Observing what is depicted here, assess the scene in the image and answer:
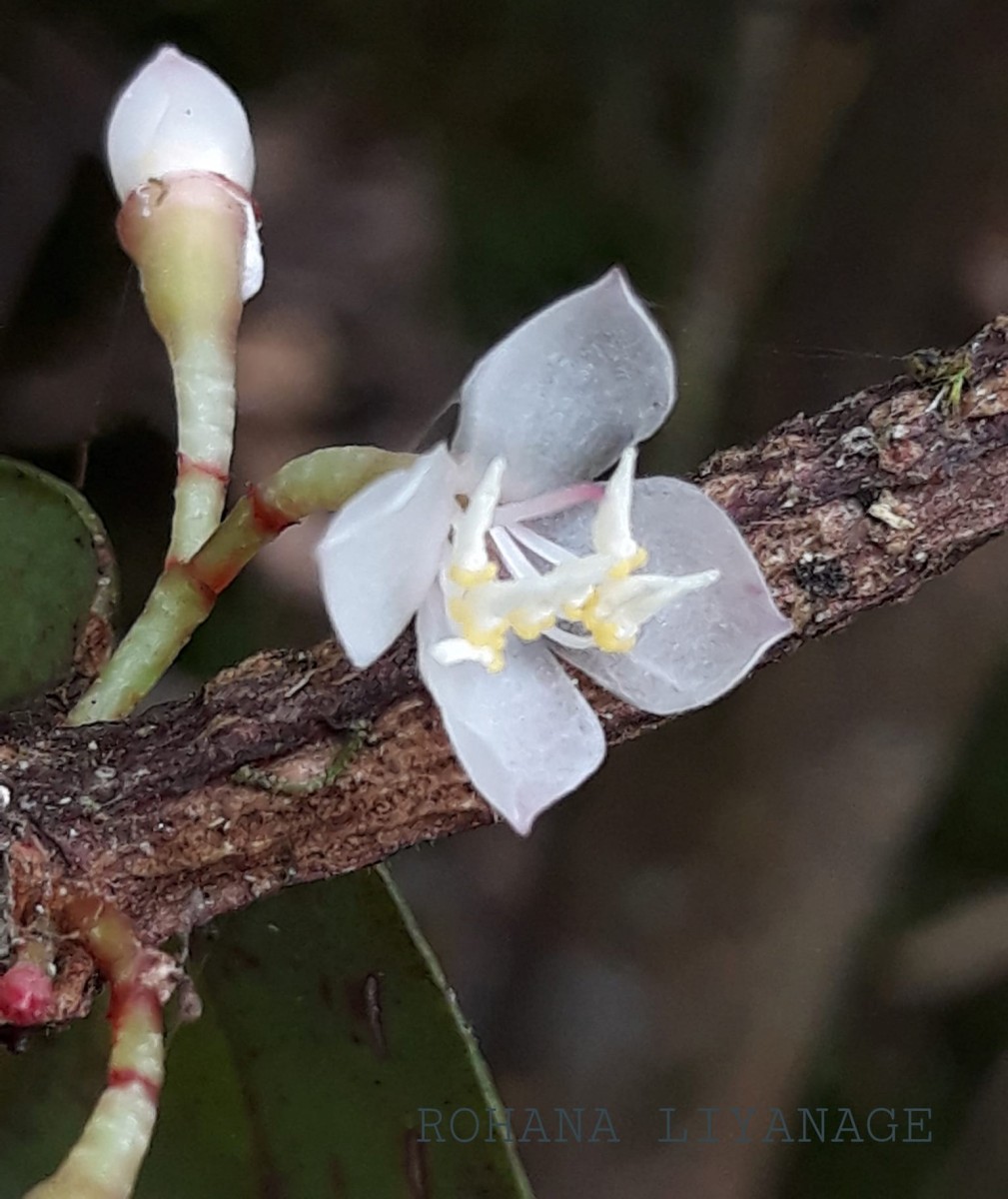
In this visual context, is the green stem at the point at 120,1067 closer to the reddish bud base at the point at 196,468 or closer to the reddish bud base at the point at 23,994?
the reddish bud base at the point at 23,994

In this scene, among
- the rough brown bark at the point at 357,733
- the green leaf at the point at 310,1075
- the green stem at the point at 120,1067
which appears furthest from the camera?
the green leaf at the point at 310,1075

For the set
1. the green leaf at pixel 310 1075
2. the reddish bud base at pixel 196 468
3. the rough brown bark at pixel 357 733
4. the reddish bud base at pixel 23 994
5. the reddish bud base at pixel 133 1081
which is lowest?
the green leaf at pixel 310 1075

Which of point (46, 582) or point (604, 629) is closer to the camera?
point (604, 629)

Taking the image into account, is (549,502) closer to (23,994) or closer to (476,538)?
(476,538)

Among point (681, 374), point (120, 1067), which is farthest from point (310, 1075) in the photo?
point (681, 374)

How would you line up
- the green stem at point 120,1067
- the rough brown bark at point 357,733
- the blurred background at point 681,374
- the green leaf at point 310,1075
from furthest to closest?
the blurred background at point 681,374 → the green leaf at point 310,1075 → the rough brown bark at point 357,733 → the green stem at point 120,1067

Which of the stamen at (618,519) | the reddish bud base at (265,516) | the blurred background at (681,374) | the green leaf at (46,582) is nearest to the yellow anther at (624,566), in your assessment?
the stamen at (618,519)
